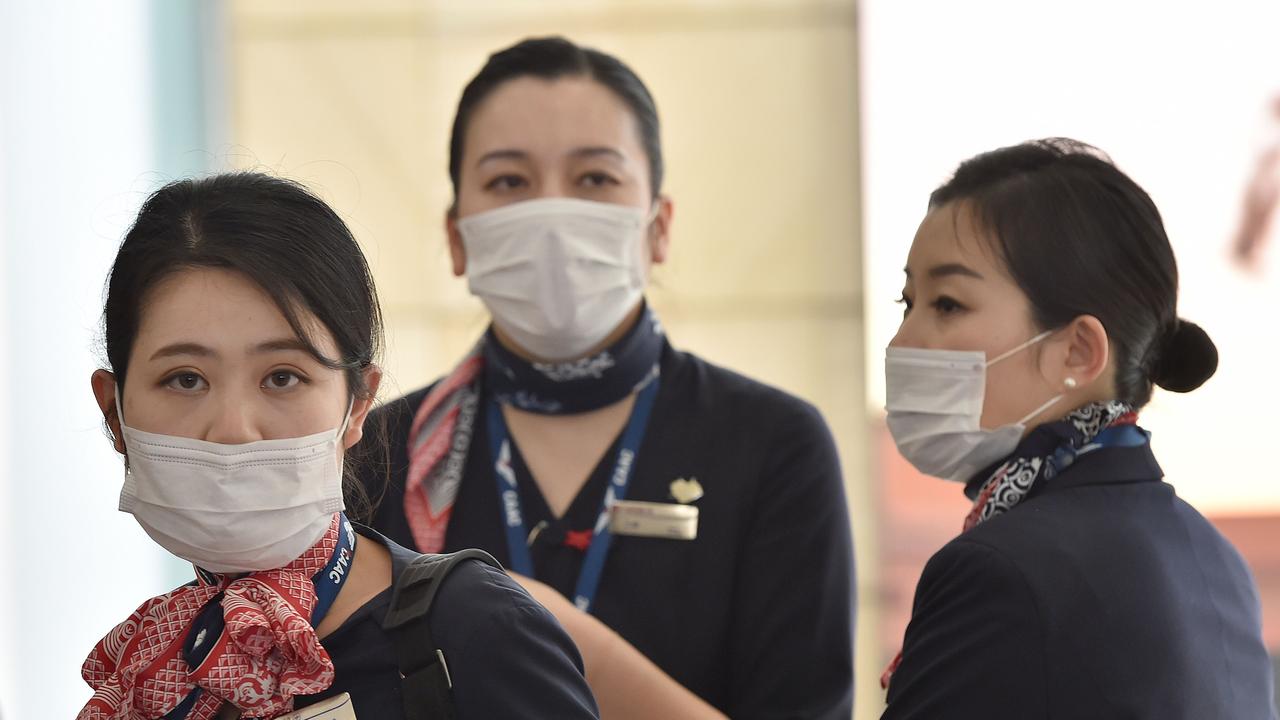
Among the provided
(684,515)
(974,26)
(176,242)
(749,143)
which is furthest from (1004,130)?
(176,242)

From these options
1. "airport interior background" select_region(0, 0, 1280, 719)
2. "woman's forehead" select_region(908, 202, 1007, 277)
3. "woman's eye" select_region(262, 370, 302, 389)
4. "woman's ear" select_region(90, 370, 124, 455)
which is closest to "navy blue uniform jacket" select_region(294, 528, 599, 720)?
"woman's eye" select_region(262, 370, 302, 389)

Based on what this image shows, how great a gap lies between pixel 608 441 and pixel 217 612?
0.97m

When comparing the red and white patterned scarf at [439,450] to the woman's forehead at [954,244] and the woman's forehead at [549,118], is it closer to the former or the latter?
the woman's forehead at [549,118]

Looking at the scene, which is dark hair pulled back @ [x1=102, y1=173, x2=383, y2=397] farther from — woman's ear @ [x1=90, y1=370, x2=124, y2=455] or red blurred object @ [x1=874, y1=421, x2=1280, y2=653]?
red blurred object @ [x1=874, y1=421, x2=1280, y2=653]

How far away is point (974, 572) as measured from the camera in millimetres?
1805

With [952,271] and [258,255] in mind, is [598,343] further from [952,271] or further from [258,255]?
[258,255]

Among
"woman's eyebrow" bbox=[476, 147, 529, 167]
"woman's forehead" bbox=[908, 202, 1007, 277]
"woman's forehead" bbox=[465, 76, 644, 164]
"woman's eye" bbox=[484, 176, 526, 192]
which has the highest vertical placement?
"woman's forehead" bbox=[465, 76, 644, 164]

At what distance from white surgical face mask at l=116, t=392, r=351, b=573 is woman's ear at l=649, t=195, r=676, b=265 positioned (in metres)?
1.11

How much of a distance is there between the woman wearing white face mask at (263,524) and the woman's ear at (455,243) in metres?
0.90

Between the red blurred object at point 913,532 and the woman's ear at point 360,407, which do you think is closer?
the woman's ear at point 360,407

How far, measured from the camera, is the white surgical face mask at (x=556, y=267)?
8.25 ft

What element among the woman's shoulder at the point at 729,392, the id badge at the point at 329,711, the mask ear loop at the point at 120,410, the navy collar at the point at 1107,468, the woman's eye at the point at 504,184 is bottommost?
the id badge at the point at 329,711

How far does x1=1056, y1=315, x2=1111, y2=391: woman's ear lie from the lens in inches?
80.7

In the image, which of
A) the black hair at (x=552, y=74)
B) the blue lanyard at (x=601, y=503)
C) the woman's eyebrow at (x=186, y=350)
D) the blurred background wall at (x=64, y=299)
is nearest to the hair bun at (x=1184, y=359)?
the blue lanyard at (x=601, y=503)
